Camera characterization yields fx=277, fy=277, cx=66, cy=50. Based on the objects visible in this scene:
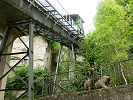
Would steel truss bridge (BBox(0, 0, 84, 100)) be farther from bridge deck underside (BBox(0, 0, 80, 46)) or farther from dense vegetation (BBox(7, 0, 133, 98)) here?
dense vegetation (BBox(7, 0, 133, 98))

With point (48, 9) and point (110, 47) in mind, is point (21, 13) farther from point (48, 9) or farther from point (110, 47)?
point (110, 47)

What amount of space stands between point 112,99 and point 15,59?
14.8 meters

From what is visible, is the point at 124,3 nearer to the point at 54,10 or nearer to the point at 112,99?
the point at 54,10

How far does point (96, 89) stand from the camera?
42.4ft

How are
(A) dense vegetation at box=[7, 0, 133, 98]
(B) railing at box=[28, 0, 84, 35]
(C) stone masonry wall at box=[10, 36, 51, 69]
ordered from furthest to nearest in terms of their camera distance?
(C) stone masonry wall at box=[10, 36, 51, 69]
(A) dense vegetation at box=[7, 0, 133, 98]
(B) railing at box=[28, 0, 84, 35]

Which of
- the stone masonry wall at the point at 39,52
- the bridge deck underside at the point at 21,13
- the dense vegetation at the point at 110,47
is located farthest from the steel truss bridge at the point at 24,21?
the stone masonry wall at the point at 39,52

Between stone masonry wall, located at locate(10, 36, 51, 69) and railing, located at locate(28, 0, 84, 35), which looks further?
stone masonry wall, located at locate(10, 36, 51, 69)

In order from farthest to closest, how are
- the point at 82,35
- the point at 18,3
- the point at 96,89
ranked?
the point at 82,35
the point at 96,89
the point at 18,3

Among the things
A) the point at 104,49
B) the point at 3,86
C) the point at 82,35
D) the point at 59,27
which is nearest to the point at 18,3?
the point at 3,86

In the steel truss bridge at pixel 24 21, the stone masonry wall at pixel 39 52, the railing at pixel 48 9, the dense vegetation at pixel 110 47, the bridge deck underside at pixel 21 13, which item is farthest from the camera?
the stone masonry wall at pixel 39 52

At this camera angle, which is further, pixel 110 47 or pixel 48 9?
pixel 110 47

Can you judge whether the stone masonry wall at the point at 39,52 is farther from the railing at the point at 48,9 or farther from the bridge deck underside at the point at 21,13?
the bridge deck underside at the point at 21,13

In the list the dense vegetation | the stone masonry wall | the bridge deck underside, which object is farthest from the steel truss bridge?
the stone masonry wall

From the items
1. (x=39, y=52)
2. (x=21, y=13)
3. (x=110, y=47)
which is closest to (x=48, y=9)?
(x=21, y=13)
